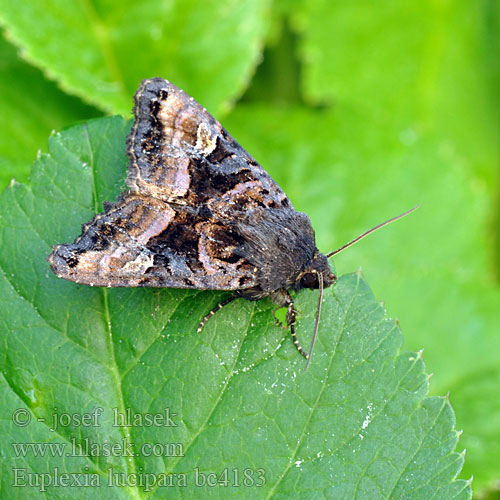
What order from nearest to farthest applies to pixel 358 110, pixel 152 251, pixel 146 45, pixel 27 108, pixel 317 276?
pixel 317 276, pixel 152 251, pixel 27 108, pixel 146 45, pixel 358 110

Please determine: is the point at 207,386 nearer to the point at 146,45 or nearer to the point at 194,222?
the point at 194,222

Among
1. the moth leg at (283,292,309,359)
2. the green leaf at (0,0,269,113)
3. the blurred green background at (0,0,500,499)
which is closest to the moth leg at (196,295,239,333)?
the moth leg at (283,292,309,359)

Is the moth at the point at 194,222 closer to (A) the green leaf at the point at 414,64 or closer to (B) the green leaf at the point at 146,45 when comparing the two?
(B) the green leaf at the point at 146,45

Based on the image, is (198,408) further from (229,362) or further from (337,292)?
(337,292)

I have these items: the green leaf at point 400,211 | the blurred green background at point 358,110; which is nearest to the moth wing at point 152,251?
the blurred green background at point 358,110

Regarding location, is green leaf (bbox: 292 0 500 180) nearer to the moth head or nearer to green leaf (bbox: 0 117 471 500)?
the moth head

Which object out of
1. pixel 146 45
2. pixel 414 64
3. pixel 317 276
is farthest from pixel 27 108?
pixel 414 64
